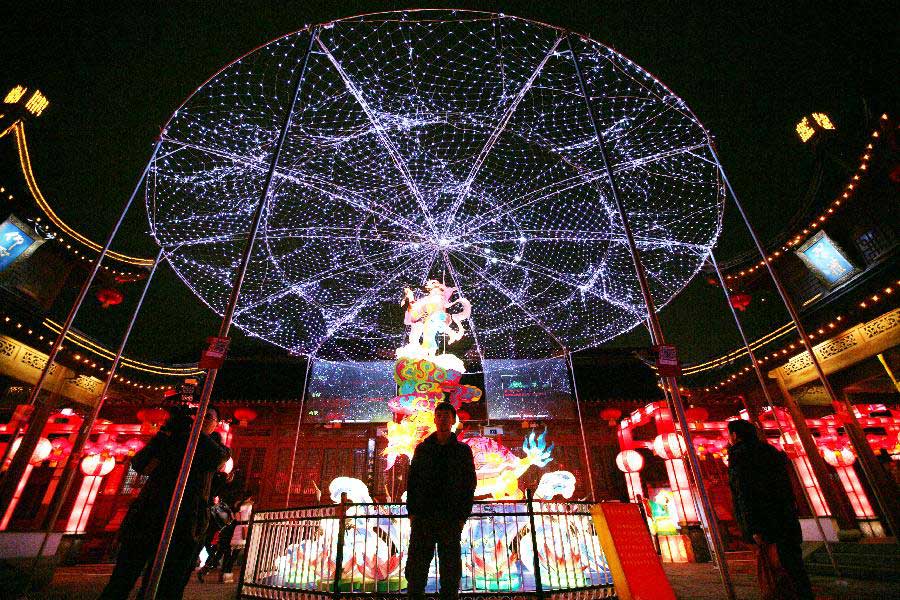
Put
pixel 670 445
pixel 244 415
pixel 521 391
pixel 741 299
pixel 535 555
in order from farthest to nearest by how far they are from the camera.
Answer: pixel 244 415, pixel 521 391, pixel 741 299, pixel 670 445, pixel 535 555

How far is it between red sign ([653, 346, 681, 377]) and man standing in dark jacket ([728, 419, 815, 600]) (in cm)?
110

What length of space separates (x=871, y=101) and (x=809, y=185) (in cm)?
241

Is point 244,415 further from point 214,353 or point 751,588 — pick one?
point 751,588

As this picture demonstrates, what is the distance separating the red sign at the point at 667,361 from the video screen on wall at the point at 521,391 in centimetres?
1168

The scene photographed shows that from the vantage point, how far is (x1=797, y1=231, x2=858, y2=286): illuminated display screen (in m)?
10.4

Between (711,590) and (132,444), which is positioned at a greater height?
A: (132,444)

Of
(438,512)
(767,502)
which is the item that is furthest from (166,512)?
(767,502)

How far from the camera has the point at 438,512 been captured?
331 cm

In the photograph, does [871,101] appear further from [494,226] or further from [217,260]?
[217,260]

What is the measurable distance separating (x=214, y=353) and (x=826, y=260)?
Result: 13.7m

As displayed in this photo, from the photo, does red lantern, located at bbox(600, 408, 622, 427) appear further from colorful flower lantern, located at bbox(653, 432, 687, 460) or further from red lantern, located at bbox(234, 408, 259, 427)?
red lantern, located at bbox(234, 408, 259, 427)

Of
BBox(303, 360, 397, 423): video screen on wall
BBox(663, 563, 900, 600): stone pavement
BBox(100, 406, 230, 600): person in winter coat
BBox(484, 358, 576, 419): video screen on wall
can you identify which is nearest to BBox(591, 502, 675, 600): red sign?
BBox(663, 563, 900, 600): stone pavement

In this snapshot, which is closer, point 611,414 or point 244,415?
point 244,415

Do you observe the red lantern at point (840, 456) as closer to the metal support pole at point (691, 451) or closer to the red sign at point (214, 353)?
the metal support pole at point (691, 451)
